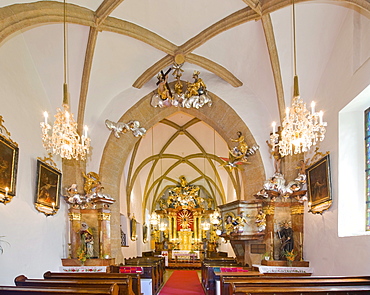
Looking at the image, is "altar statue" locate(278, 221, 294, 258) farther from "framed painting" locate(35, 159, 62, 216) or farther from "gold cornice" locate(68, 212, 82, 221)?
"framed painting" locate(35, 159, 62, 216)

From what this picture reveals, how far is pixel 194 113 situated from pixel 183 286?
23.1 feet

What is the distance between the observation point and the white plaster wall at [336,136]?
7.29m

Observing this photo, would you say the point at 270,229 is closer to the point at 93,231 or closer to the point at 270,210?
the point at 270,210

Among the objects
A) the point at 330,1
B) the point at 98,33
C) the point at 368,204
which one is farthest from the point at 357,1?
the point at 98,33

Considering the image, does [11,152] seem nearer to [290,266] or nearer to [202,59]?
[202,59]

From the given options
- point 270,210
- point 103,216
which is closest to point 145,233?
point 103,216

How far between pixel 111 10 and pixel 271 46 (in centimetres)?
428

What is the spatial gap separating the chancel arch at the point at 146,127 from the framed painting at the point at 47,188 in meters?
2.44

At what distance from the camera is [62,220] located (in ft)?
38.3

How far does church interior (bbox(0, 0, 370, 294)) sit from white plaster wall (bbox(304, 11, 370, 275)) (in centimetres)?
5

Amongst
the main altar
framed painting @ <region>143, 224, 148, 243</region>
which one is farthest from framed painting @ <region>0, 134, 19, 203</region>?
the main altar

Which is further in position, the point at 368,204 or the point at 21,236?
the point at 21,236

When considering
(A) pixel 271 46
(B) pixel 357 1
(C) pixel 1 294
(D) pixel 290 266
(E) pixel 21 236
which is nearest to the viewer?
(C) pixel 1 294

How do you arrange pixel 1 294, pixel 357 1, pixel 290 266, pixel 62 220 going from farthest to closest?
pixel 62 220
pixel 290 266
pixel 357 1
pixel 1 294
